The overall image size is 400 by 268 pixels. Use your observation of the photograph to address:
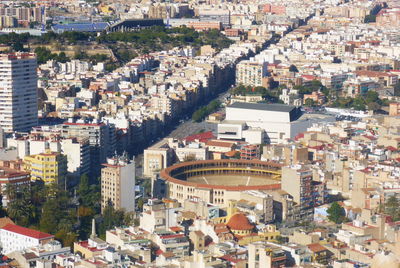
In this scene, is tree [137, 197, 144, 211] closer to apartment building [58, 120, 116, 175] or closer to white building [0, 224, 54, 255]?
white building [0, 224, 54, 255]

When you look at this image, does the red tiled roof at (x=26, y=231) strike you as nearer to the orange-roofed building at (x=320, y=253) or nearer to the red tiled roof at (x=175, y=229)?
the red tiled roof at (x=175, y=229)

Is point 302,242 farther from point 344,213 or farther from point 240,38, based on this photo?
point 240,38

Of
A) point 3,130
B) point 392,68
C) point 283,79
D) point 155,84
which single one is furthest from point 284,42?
point 3,130

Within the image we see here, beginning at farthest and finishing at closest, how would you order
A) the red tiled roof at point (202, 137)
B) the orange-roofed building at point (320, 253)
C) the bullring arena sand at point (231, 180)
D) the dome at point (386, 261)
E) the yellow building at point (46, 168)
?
the red tiled roof at point (202, 137) < the bullring arena sand at point (231, 180) < the yellow building at point (46, 168) < the orange-roofed building at point (320, 253) < the dome at point (386, 261)

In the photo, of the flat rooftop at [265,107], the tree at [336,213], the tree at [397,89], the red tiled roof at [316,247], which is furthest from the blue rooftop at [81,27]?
the red tiled roof at [316,247]

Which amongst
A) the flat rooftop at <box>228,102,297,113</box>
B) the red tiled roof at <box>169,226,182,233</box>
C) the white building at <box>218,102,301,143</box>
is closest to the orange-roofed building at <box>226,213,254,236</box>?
the red tiled roof at <box>169,226,182,233</box>

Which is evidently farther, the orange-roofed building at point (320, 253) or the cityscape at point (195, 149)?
the cityscape at point (195, 149)
